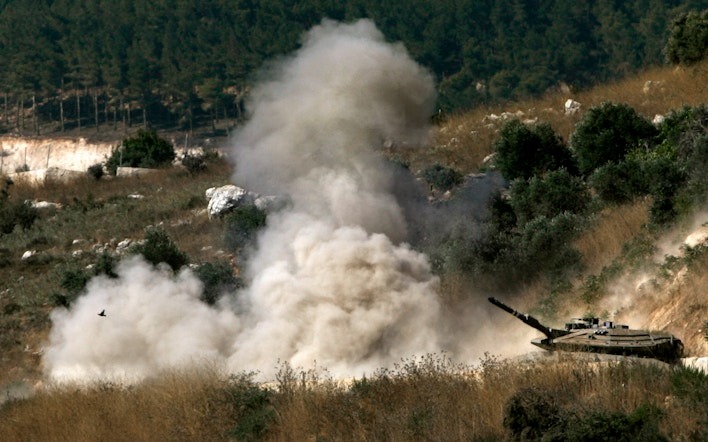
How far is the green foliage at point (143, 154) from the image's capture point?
5581 centimetres

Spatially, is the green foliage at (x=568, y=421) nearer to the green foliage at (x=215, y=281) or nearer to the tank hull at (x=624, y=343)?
the tank hull at (x=624, y=343)

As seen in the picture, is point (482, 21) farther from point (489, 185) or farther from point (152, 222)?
point (489, 185)

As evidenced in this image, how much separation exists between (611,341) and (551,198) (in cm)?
1005

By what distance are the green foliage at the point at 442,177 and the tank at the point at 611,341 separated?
14.5 m

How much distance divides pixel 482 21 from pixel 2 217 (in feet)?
192

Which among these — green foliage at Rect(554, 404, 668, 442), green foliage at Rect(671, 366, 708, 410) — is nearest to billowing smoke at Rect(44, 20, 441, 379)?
green foliage at Rect(671, 366, 708, 410)

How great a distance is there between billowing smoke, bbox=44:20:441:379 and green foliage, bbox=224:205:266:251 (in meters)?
3.29

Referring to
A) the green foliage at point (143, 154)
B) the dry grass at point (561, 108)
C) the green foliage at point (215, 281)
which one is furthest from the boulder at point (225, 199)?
the green foliage at point (143, 154)

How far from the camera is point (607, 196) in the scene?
96.5 feet

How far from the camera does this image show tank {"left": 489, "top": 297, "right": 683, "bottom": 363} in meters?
20.2

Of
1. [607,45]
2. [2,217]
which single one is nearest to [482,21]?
[607,45]

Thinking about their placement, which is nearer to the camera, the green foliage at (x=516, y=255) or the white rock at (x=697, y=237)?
the white rock at (x=697, y=237)

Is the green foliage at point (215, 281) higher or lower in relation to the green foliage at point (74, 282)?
lower

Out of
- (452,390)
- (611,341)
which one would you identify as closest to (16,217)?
(452,390)
